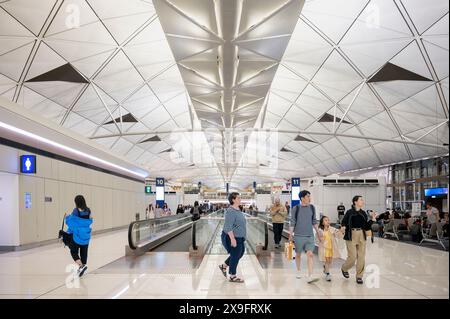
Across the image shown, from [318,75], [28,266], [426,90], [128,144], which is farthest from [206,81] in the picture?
[128,144]

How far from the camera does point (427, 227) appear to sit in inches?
699

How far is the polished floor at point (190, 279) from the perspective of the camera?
24.2 feet

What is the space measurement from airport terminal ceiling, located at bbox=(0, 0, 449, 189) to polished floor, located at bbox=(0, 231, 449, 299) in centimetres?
504

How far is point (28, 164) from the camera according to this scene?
16312mm

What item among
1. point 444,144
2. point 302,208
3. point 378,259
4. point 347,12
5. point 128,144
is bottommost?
point 378,259

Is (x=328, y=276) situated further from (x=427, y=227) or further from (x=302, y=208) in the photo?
(x=427, y=227)

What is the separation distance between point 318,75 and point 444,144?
24.8m

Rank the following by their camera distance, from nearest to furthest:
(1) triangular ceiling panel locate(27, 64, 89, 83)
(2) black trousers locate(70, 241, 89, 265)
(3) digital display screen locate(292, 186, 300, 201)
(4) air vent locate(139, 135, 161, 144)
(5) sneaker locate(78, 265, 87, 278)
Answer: (5) sneaker locate(78, 265, 87, 278) < (2) black trousers locate(70, 241, 89, 265) < (1) triangular ceiling panel locate(27, 64, 89, 83) < (3) digital display screen locate(292, 186, 300, 201) < (4) air vent locate(139, 135, 161, 144)

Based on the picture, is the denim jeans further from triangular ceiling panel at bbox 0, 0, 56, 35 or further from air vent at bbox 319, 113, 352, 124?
air vent at bbox 319, 113, 352, 124

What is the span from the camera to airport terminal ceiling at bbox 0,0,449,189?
17469 mm

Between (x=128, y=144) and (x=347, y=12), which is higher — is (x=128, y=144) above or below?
below

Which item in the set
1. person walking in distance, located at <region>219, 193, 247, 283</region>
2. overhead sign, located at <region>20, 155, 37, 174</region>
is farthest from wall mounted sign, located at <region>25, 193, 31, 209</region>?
person walking in distance, located at <region>219, 193, 247, 283</region>

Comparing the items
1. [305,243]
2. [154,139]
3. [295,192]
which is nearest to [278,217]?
[305,243]

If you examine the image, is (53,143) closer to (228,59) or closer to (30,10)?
(30,10)
